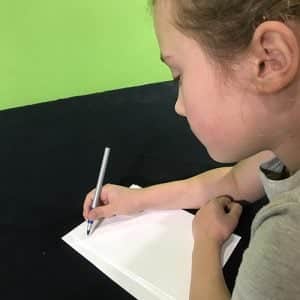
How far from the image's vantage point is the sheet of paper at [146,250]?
1.96 ft

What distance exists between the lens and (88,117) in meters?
1.00

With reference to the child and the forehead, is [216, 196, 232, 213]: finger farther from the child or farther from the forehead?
the forehead

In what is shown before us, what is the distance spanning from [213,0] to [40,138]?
628 millimetres

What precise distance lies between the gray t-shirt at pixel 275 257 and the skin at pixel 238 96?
88mm

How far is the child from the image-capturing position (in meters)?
0.40

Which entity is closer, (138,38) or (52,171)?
(52,171)

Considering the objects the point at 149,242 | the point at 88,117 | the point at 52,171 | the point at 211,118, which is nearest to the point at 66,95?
the point at 88,117

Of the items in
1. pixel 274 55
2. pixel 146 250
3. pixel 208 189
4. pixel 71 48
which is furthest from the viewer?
pixel 71 48

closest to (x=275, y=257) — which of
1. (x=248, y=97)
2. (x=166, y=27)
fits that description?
(x=248, y=97)

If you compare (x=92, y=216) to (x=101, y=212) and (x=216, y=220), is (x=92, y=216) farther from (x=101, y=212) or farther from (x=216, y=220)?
(x=216, y=220)

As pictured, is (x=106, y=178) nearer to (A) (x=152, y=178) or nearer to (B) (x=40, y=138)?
(A) (x=152, y=178)

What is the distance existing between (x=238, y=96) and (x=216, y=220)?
28 cm

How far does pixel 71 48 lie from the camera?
1.03 m

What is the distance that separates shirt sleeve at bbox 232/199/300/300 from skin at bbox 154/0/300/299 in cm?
10
